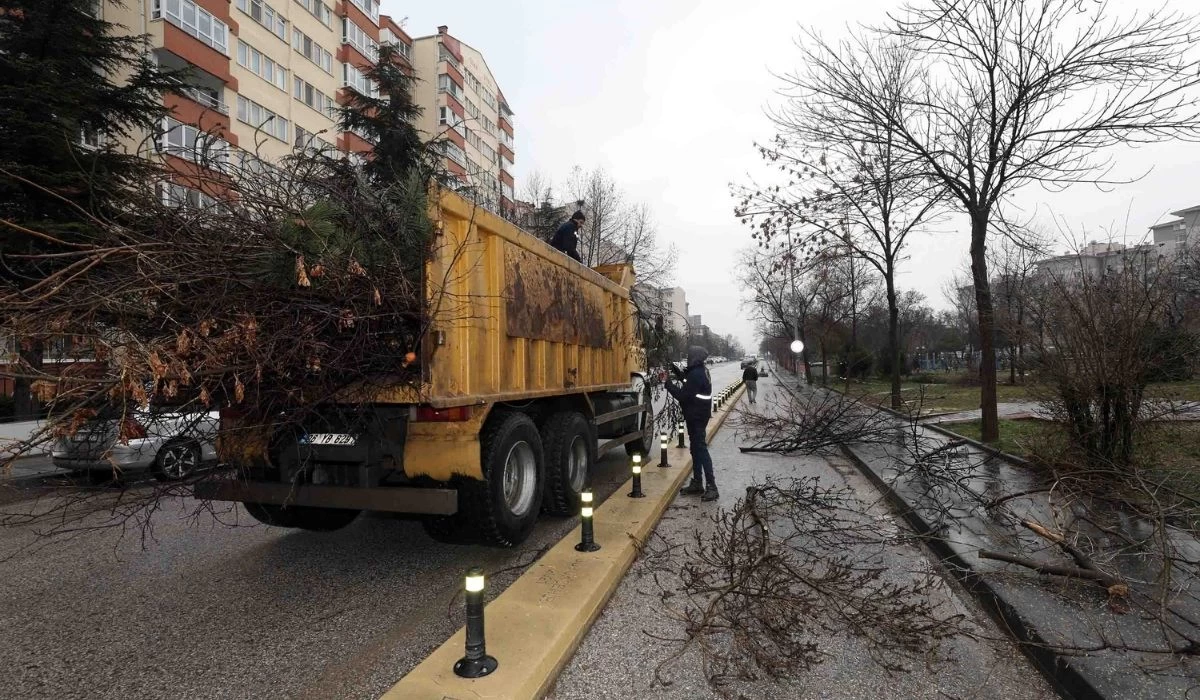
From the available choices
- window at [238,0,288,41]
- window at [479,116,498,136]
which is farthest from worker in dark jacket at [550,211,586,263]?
window at [479,116,498,136]

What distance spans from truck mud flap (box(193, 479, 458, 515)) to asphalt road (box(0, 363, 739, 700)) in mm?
515

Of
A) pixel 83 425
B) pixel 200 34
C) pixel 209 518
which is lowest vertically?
pixel 209 518

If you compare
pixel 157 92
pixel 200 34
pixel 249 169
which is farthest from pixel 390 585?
pixel 200 34

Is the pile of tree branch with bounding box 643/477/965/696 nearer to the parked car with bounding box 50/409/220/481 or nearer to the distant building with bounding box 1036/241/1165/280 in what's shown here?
the parked car with bounding box 50/409/220/481

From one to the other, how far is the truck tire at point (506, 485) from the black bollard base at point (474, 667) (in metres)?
1.50

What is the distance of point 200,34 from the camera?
76.1ft

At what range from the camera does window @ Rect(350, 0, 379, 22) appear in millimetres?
35156

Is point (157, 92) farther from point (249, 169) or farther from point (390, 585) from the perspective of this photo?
point (390, 585)

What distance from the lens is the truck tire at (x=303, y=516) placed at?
5.23 metres

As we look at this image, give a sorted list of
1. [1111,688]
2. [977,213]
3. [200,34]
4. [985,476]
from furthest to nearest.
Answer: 1. [200,34]
2. [977,213]
3. [985,476]
4. [1111,688]

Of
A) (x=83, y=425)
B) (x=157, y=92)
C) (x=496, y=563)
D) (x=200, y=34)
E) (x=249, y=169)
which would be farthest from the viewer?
(x=200, y=34)

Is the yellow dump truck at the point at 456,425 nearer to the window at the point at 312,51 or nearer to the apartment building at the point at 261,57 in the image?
the apartment building at the point at 261,57

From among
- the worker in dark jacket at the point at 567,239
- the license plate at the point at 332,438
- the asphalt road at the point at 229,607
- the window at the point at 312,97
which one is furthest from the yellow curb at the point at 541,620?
the window at the point at 312,97

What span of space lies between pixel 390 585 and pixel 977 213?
9785 mm
